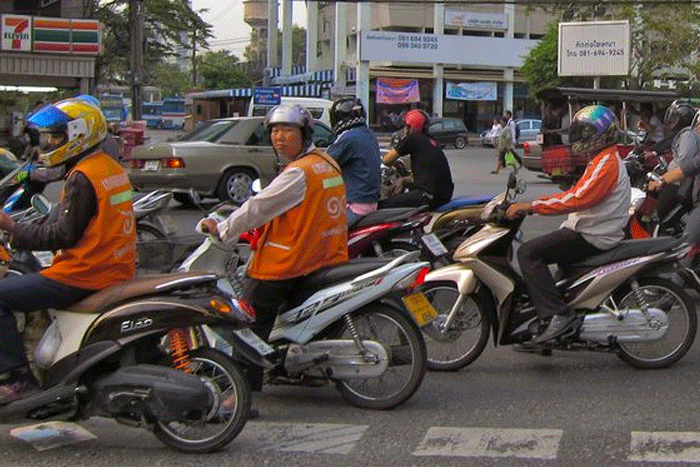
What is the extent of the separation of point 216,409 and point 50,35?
25.3m

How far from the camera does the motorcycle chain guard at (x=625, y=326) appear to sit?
19.4ft

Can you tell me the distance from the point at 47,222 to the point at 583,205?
10.7 ft

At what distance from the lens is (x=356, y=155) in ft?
25.4

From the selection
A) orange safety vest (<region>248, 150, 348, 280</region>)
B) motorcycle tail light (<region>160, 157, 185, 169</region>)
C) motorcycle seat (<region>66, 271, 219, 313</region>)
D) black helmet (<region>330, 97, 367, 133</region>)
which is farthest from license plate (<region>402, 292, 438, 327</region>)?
motorcycle tail light (<region>160, 157, 185, 169</region>)

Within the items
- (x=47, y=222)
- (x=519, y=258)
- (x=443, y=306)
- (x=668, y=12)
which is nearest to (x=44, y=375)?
(x=47, y=222)

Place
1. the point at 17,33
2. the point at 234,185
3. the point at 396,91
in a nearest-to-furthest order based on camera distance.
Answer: the point at 234,185 → the point at 17,33 → the point at 396,91

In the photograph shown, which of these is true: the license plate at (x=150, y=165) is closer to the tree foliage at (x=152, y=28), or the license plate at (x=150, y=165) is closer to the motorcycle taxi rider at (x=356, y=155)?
the motorcycle taxi rider at (x=356, y=155)

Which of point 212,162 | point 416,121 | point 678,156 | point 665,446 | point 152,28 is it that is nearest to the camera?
point 665,446

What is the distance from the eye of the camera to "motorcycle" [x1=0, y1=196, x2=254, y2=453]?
4414 millimetres

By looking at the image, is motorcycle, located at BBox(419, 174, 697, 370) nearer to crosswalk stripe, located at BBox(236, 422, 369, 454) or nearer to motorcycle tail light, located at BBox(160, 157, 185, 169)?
crosswalk stripe, located at BBox(236, 422, 369, 454)

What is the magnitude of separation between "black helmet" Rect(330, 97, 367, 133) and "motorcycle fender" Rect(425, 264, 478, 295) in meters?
1.95

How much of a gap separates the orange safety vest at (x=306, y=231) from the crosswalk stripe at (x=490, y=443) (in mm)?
1169

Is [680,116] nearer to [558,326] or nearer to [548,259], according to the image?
[548,259]

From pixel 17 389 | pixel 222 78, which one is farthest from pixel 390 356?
pixel 222 78
